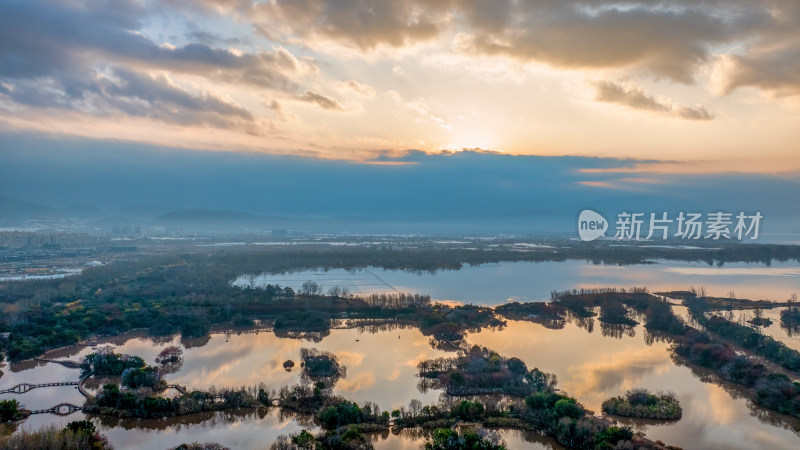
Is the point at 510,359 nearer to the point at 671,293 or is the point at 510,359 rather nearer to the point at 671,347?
the point at 671,347

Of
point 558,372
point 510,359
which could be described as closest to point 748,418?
point 558,372

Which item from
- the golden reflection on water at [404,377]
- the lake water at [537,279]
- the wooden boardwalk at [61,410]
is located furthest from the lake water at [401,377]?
the lake water at [537,279]

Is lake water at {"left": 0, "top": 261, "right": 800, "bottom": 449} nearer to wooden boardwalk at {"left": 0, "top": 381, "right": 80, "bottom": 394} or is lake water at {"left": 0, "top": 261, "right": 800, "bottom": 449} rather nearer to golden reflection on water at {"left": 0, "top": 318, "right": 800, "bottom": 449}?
golden reflection on water at {"left": 0, "top": 318, "right": 800, "bottom": 449}

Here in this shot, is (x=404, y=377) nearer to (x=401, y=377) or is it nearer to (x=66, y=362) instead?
(x=401, y=377)

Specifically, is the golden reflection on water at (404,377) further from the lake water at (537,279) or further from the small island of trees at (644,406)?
the lake water at (537,279)

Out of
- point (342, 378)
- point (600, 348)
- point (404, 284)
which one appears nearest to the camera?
point (342, 378)

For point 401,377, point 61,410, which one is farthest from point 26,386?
point 401,377
